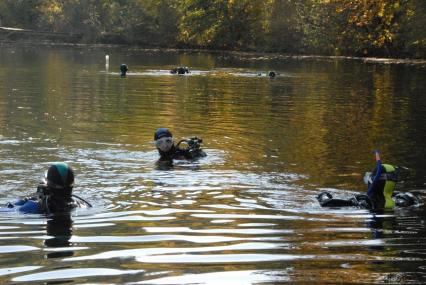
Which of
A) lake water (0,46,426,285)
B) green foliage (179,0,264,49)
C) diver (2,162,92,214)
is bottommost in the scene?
lake water (0,46,426,285)

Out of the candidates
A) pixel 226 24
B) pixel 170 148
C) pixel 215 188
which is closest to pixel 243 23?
pixel 226 24

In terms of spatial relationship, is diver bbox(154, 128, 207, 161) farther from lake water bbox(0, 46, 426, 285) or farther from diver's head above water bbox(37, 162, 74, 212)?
diver's head above water bbox(37, 162, 74, 212)

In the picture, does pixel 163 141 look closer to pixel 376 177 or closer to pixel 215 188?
pixel 215 188

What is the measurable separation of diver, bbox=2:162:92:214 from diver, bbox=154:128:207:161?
232 inches

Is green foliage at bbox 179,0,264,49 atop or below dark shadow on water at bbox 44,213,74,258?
atop

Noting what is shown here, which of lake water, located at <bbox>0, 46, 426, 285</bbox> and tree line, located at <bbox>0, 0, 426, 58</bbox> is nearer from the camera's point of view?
lake water, located at <bbox>0, 46, 426, 285</bbox>

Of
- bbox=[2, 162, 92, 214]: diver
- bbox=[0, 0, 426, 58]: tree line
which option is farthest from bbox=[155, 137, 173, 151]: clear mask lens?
bbox=[0, 0, 426, 58]: tree line

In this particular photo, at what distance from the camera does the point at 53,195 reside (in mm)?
12375

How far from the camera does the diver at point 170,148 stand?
18.4 meters

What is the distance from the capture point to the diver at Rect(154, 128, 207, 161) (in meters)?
18.4

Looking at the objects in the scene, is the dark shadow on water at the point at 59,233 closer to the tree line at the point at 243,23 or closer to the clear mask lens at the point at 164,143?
the clear mask lens at the point at 164,143

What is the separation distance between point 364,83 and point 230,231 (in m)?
36.9

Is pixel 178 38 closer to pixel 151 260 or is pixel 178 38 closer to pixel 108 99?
pixel 108 99

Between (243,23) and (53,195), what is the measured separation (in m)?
94.7
